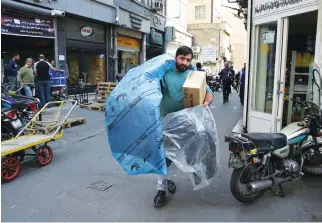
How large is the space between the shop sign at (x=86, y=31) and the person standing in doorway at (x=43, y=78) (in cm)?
420

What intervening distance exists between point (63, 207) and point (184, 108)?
1804mm

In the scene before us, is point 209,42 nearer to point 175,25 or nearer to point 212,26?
point 212,26

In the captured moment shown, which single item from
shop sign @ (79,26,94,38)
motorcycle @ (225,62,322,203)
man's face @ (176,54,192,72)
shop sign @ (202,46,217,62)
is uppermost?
shop sign @ (202,46,217,62)

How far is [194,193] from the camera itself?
12.5 feet

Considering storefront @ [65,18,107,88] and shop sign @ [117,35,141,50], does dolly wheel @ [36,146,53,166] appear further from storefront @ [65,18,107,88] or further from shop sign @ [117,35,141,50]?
A: shop sign @ [117,35,141,50]

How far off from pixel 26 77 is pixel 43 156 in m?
5.63

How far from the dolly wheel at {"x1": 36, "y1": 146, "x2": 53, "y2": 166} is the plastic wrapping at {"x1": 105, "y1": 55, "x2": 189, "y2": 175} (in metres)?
2.06

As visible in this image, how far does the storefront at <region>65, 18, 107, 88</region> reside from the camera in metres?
13.1

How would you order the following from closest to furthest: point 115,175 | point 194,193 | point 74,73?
point 194,193 → point 115,175 → point 74,73

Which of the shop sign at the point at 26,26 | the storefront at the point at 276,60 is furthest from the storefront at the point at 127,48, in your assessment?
the storefront at the point at 276,60

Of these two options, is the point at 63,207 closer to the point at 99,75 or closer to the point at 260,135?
the point at 260,135

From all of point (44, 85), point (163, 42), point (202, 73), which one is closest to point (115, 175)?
point (202, 73)

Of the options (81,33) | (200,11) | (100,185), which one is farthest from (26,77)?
(200,11)

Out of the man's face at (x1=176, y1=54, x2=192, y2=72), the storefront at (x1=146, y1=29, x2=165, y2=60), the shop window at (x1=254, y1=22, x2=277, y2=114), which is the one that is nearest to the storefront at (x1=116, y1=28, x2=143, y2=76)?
the storefront at (x1=146, y1=29, x2=165, y2=60)
